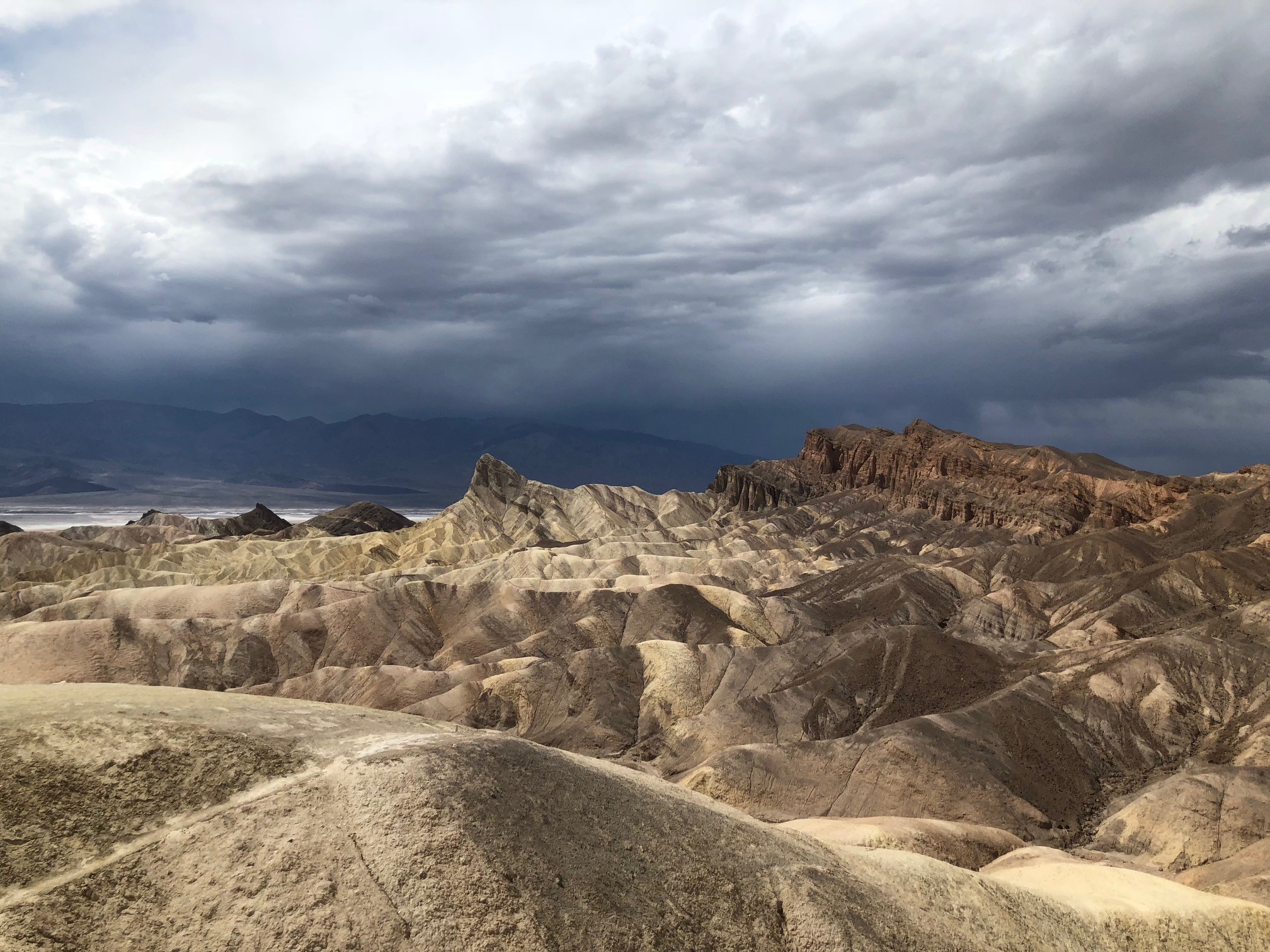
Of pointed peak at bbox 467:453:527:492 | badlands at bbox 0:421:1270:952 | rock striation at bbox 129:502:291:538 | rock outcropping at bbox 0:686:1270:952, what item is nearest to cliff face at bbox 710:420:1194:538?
badlands at bbox 0:421:1270:952

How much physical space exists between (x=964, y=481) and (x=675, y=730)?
86701 mm

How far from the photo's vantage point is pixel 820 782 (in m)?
41.6

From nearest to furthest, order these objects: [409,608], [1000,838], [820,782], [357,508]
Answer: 1. [1000,838]
2. [820,782]
3. [409,608]
4. [357,508]

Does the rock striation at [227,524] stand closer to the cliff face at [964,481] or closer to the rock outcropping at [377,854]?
the cliff face at [964,481]

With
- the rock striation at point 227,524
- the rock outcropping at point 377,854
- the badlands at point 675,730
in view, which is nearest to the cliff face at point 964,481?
the badlands at point 675,730

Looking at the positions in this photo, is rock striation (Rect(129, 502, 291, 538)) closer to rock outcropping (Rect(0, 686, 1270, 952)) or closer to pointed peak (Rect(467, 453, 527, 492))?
pointed peak (Rect(467, 453, 527, 492))

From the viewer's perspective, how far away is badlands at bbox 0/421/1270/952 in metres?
14.3

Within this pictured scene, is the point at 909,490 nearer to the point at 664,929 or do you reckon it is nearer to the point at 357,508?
the point at 357,508

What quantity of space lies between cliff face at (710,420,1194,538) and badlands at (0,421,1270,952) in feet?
2.17

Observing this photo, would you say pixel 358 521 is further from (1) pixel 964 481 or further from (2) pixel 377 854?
(2) pixel 377 854

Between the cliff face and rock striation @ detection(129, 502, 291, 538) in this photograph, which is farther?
rock striation @ detection(129, 502, 291, 538)

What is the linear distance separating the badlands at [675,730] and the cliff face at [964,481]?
66 centimetres

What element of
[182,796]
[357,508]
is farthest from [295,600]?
[357,508]

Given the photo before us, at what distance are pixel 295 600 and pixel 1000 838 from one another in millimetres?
61879
